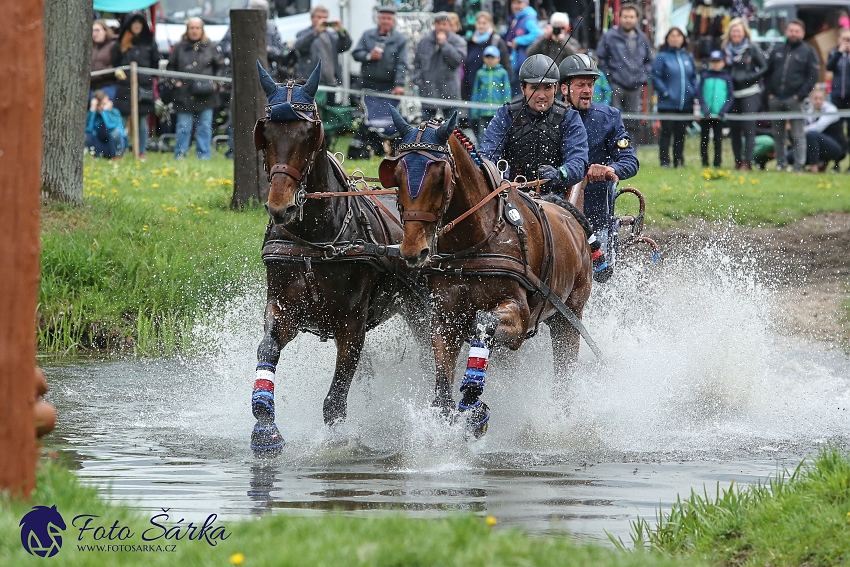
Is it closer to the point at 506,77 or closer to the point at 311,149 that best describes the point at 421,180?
the point at 311,149

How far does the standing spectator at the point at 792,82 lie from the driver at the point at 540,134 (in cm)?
1071

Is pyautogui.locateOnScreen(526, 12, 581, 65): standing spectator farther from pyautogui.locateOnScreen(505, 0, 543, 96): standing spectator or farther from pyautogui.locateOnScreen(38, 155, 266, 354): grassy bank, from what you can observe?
pyautogui.locateOnScreen(38, 155, 266, 354): grassy bank

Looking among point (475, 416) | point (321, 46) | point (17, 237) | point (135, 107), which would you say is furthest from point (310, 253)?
point (321, 46)

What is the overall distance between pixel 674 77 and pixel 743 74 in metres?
1.67

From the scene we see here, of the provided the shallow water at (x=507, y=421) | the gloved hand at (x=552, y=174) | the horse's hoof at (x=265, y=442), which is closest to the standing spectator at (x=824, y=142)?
the shallow water at (x=507, y=421)

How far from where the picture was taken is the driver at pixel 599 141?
9.45 m

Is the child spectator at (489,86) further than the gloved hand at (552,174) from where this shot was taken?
Yes

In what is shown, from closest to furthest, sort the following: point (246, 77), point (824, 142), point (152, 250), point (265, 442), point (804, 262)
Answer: point (265, 442), point (152, 250), point (246, 77), point (804, 262), point (824, 142)

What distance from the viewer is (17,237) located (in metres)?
4.84

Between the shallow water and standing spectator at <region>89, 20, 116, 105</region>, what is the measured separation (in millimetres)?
7647

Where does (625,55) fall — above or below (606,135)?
above

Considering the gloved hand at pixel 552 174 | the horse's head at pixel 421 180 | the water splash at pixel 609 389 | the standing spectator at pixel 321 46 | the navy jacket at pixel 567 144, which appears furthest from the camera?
the standing spectator at pixel 321 46

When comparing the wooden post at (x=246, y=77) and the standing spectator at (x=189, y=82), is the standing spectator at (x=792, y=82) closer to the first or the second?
the standing spectator at (x=189, y=82)

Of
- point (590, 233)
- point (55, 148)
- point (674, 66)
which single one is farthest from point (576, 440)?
point (674, 66)
